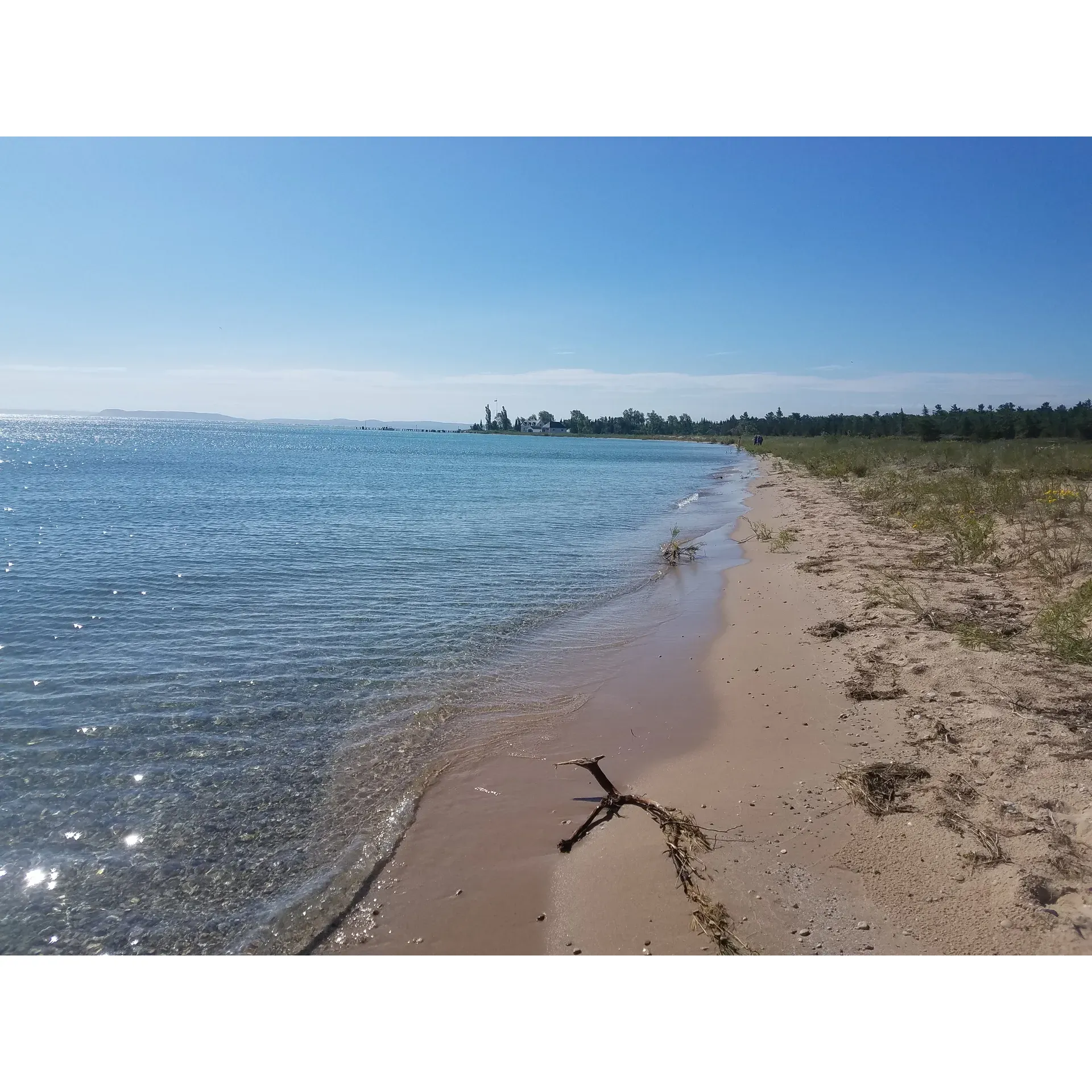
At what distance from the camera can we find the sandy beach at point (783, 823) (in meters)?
4.02

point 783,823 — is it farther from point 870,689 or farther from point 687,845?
point 870,689

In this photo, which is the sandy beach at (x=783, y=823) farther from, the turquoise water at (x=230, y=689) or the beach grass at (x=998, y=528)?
the beach grass at (x=998, y=528)

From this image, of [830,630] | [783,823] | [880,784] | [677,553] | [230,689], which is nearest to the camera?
[783,823]

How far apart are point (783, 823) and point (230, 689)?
286 inches

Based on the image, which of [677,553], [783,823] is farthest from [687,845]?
[677,553]

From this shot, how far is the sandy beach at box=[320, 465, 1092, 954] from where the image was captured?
13.2 feet

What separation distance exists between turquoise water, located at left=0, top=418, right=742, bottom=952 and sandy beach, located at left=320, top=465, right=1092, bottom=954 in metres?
0.95

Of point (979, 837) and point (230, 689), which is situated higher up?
point (979, 837)

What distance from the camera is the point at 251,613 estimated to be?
12.1 m

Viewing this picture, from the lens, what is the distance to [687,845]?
496cm

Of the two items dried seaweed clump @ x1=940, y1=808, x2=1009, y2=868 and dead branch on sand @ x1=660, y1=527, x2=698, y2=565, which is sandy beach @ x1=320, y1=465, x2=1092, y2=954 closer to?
dried seaweed clump @ x1=940, y1=808, x2=1009, y2=868

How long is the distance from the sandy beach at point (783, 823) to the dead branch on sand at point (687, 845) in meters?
0.08

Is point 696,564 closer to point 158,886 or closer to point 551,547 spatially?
point 551,547

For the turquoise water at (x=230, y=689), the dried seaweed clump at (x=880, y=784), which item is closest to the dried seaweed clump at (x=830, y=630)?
the dried seaweed clump at (x=880, y=784)
